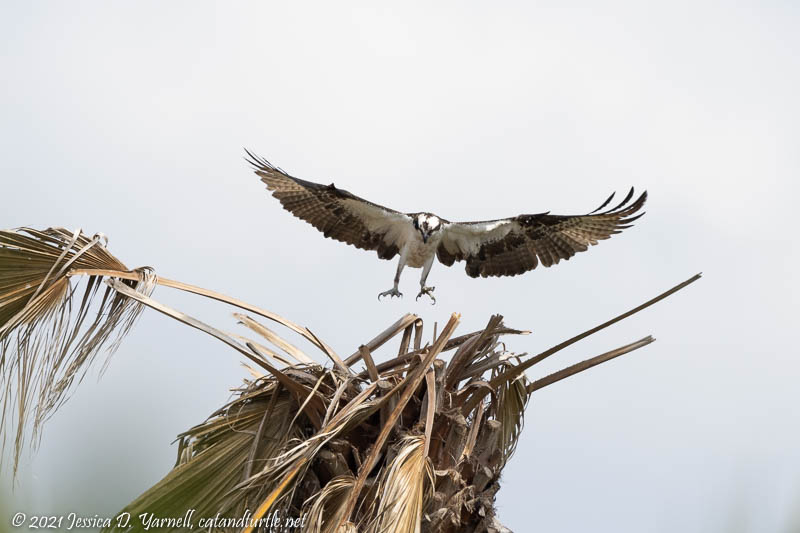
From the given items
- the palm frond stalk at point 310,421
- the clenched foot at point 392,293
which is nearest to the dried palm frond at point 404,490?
the palm frond stalk at point 310,421

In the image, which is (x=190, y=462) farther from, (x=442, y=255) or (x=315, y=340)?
(x=442, y=255)

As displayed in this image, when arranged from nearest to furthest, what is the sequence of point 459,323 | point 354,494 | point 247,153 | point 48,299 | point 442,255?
1. point 354,494
2. point 48,299
3. point 459,323
4. point 247,153
5. point 442,255

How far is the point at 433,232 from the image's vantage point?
32.5ft

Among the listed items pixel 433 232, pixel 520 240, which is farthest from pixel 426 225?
pixel 520 240

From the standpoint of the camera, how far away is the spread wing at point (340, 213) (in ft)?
32.4

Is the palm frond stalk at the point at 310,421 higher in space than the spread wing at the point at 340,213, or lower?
lower

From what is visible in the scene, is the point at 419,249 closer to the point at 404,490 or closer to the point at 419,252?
the point at 419,252

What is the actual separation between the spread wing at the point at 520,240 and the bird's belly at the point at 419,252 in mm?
248

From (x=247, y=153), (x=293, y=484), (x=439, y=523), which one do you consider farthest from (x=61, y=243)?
(x=247, y=153)

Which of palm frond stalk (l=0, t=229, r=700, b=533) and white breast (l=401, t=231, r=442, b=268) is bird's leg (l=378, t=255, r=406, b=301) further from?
palm frond stalk (l=0, t=229, r=700, b=533)

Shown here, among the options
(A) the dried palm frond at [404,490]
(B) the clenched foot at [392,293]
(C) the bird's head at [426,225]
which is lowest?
(A) the dried palm frond at [404,490]

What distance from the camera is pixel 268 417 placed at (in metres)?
5.77

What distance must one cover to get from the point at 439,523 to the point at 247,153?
17.5 ft

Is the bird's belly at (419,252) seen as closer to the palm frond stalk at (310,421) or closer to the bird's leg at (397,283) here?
the bird's leg at (397,283)
